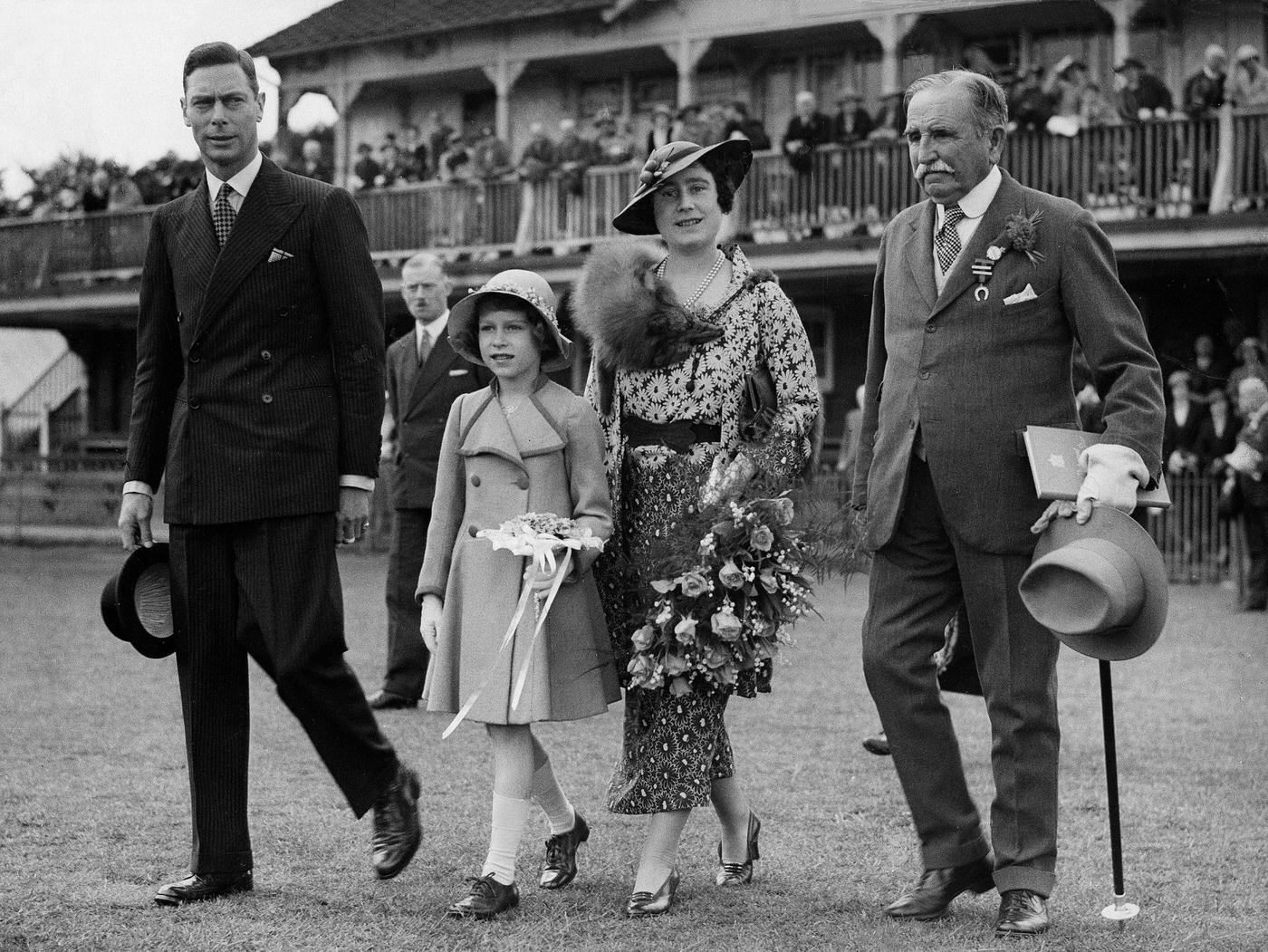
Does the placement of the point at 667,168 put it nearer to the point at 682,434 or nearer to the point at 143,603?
the point at 682,434

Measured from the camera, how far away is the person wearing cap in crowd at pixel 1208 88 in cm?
1922

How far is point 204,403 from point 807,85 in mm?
20613

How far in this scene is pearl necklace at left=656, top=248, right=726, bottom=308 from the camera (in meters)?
5.29

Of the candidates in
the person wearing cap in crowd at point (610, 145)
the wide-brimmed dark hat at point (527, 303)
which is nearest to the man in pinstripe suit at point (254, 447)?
the wide-brimmed dark hat at point (527, 303)

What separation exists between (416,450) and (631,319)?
415 cm

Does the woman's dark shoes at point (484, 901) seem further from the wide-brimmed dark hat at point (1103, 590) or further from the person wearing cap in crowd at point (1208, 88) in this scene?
the person wearing cap in crowd at point (1208, 88)

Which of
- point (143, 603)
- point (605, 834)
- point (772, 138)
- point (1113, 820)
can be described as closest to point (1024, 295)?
point (1113, 820)

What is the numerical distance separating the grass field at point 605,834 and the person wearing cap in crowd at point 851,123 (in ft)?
38.8

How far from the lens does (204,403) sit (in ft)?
16.5

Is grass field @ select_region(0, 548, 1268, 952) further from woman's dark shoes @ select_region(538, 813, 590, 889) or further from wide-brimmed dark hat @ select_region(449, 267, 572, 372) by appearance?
wide-brimmed dark hat @ select_region(449, 267, 572, 372)

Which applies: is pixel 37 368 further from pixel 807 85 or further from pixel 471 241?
pixel 807 85

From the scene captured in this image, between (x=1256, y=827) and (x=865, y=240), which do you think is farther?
(x=865, y=240)

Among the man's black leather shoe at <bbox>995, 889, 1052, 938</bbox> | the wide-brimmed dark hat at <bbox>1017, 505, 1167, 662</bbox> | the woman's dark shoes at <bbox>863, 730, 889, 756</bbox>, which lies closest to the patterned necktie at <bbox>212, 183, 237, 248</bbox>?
the wide-brimmed dark hat at <bbox>1017, 505, 1167, 662</bbox>

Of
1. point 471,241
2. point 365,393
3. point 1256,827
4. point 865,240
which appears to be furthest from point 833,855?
point 471,241
